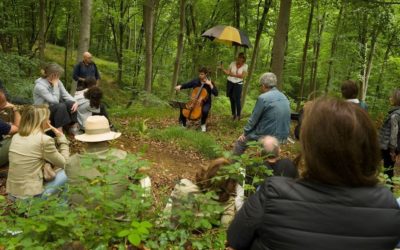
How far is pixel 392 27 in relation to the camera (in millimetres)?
14461

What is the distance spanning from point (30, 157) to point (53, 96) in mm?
2762

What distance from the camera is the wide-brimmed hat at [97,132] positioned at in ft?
12.9

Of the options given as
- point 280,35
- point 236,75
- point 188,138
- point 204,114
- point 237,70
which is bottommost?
point 188,138

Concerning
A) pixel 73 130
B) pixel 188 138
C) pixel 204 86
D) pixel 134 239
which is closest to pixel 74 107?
pixel 73 130

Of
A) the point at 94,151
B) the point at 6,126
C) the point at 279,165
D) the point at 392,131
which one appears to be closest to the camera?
the point at 94,151

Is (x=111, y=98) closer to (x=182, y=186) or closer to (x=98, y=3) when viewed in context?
(x=98, y=3)

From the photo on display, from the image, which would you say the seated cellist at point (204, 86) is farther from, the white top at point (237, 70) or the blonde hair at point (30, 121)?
the blonde hair at point (30, 121)

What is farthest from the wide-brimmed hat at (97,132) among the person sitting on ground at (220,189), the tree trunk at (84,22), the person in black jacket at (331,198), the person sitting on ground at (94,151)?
the tree trunk at (84,22)

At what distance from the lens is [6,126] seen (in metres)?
5.16

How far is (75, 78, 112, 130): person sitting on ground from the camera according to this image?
6711 millimetres

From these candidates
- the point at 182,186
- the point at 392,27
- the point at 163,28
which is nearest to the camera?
the point at 182,186

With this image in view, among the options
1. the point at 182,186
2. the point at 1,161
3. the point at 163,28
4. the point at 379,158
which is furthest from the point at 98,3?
the point at 379,158

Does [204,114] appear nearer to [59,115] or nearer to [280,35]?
[280,35]

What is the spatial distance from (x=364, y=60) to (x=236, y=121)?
33.9ft
